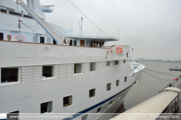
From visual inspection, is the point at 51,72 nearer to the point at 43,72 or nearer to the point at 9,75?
the point at 43,72

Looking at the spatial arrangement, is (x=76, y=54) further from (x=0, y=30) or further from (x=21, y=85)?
(x=0, y=30)

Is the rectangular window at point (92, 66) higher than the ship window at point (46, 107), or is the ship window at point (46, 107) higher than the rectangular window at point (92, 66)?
the rectangular window at point (92, 66)

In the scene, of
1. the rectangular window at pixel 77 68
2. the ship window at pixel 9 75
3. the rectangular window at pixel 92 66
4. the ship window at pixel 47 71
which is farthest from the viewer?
the rectangular window at pixel 92 66

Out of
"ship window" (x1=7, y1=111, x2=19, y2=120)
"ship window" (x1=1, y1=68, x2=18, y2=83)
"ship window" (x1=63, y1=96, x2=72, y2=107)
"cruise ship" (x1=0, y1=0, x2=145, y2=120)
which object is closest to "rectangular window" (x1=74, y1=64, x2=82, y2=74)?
"cruise ship" (x1=0, y1=0, x2=145, y2=120)

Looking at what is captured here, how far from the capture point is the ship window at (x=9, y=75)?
4164 mm

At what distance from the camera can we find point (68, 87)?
597cm

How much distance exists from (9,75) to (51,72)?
1.61 meters

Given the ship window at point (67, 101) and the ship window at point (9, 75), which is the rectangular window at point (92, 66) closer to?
the ship window at point (67, 101)

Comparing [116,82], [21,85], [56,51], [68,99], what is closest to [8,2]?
[56,51]

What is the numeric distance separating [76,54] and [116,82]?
16.5ft

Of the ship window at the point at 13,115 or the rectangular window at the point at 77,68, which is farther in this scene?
the rectangular window at the point at 77,68

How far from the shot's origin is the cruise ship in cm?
424

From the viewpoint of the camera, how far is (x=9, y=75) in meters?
4.29

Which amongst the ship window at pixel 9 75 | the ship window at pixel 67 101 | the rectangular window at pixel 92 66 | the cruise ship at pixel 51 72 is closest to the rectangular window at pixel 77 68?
the cruise ship at pixel 51 72
